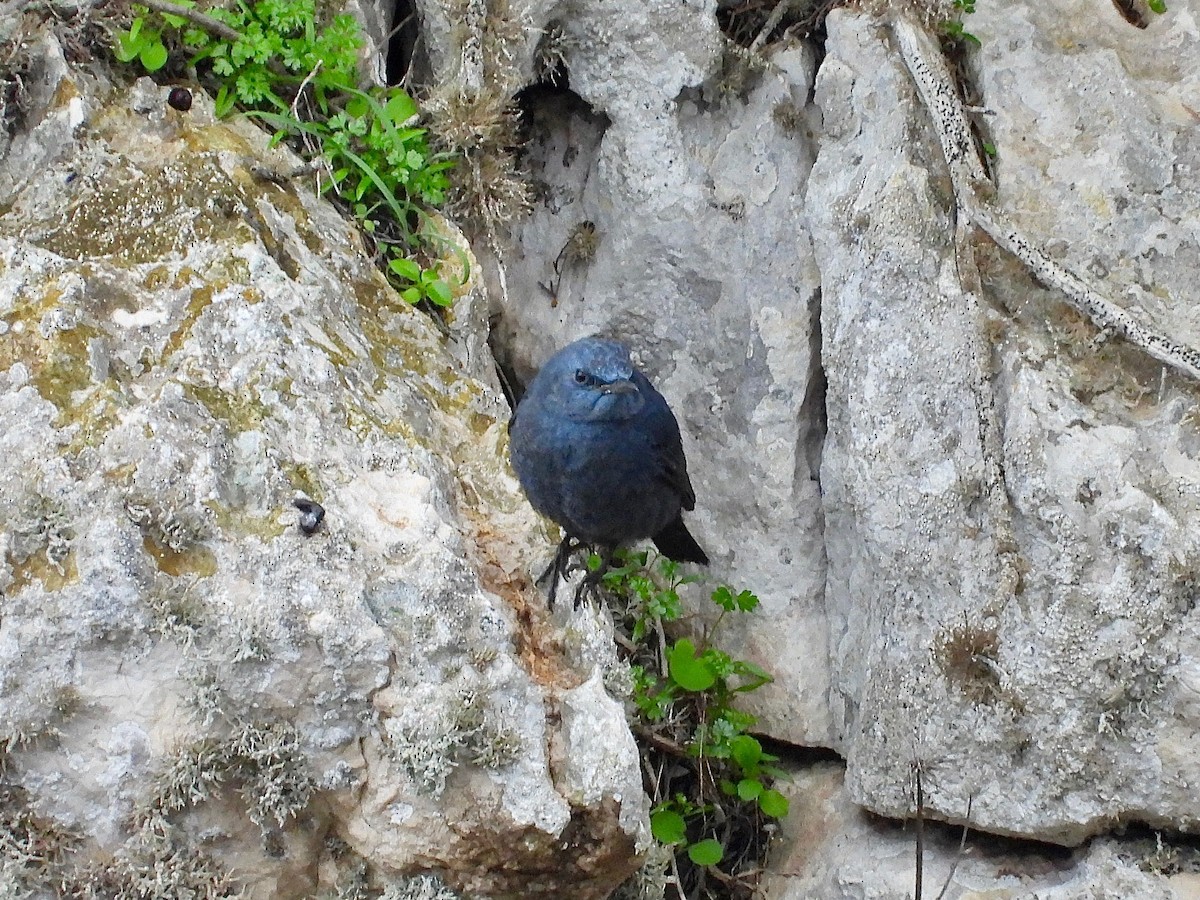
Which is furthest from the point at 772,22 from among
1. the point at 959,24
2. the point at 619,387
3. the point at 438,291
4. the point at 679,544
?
the point at 679,544

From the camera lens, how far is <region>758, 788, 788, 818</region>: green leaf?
4.43m

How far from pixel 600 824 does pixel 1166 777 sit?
5.80 ft

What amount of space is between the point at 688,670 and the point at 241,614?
1894mm

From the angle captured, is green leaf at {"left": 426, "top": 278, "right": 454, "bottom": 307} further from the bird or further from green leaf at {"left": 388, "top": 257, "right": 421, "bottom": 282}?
the bird

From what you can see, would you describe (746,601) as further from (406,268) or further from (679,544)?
(406,268)

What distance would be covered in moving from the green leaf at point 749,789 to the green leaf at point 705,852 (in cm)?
22

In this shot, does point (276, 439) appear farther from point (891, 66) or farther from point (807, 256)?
point (891, 66)

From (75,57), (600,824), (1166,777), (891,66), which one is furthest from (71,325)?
(1166,777)

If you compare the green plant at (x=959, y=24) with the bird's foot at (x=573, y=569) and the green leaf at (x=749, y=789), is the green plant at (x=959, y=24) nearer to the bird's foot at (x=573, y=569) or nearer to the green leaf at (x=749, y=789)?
the bird's foot at (x=573, y=569)

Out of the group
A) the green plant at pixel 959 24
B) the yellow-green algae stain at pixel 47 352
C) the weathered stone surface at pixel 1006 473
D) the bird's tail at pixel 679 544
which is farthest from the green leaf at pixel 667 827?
the green plant at pixel 959 24

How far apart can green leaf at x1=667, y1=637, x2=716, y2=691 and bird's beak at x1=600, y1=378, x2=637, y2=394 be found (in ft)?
3.76

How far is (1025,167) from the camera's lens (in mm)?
4379

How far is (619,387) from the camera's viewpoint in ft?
13.4

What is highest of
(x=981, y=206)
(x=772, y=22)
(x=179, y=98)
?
(x=772, y=22)
